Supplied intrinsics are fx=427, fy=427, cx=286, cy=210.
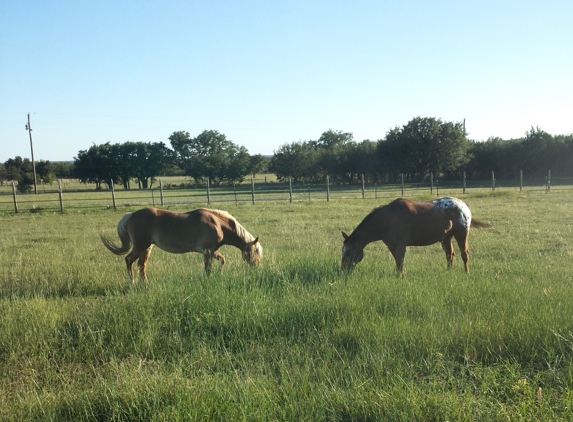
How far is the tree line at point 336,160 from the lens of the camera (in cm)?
5694

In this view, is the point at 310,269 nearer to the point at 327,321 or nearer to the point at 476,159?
the point at 327,321

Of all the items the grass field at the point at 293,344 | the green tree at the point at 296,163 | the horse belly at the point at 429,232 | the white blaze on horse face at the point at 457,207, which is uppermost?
the green tree at the point at 296,163

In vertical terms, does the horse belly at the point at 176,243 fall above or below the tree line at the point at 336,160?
below

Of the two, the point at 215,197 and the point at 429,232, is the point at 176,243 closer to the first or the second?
the point at 429,232

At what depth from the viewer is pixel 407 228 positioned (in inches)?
300

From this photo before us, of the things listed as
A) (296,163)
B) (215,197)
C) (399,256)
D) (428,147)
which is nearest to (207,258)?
(399,256)

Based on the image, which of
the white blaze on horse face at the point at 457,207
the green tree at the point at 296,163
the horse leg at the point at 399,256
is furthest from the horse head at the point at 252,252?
the green tree at the point at 296,163

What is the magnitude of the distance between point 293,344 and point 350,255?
3.10m

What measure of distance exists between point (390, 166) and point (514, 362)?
198 ft

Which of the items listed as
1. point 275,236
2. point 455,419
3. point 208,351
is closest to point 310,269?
point 208,351

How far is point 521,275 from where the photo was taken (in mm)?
6832

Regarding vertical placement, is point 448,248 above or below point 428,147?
below

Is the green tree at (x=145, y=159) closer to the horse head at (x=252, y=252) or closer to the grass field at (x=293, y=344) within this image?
the horse head at (x=252, y=252)

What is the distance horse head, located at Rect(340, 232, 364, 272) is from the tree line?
48205 mm
